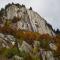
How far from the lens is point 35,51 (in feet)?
283

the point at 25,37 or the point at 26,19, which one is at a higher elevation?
the point at 26,19

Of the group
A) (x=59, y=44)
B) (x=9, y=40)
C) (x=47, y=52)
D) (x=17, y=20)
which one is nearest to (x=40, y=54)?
(x=47, y=52)

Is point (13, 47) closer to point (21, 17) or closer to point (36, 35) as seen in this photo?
point (36, 35)

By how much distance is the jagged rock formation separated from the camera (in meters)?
124

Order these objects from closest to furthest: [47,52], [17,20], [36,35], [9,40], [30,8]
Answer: [47,52] → [9,40] → [36,35] → [17,20] → [30,8]

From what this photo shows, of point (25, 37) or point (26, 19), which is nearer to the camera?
point (25, 37)

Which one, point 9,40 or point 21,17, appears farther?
point 21,17

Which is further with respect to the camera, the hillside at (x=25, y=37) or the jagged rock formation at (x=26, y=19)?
the jagged rock formation at (x=26, y=19)

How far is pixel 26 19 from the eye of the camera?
128 metres

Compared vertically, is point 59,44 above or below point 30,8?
below

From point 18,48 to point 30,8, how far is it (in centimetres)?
5681

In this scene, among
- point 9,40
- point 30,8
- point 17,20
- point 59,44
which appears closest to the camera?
point 9,40

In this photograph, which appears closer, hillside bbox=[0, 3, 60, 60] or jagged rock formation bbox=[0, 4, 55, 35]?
hillside bbox=[0, 3, 60, 60]

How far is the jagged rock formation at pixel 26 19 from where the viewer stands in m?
124
